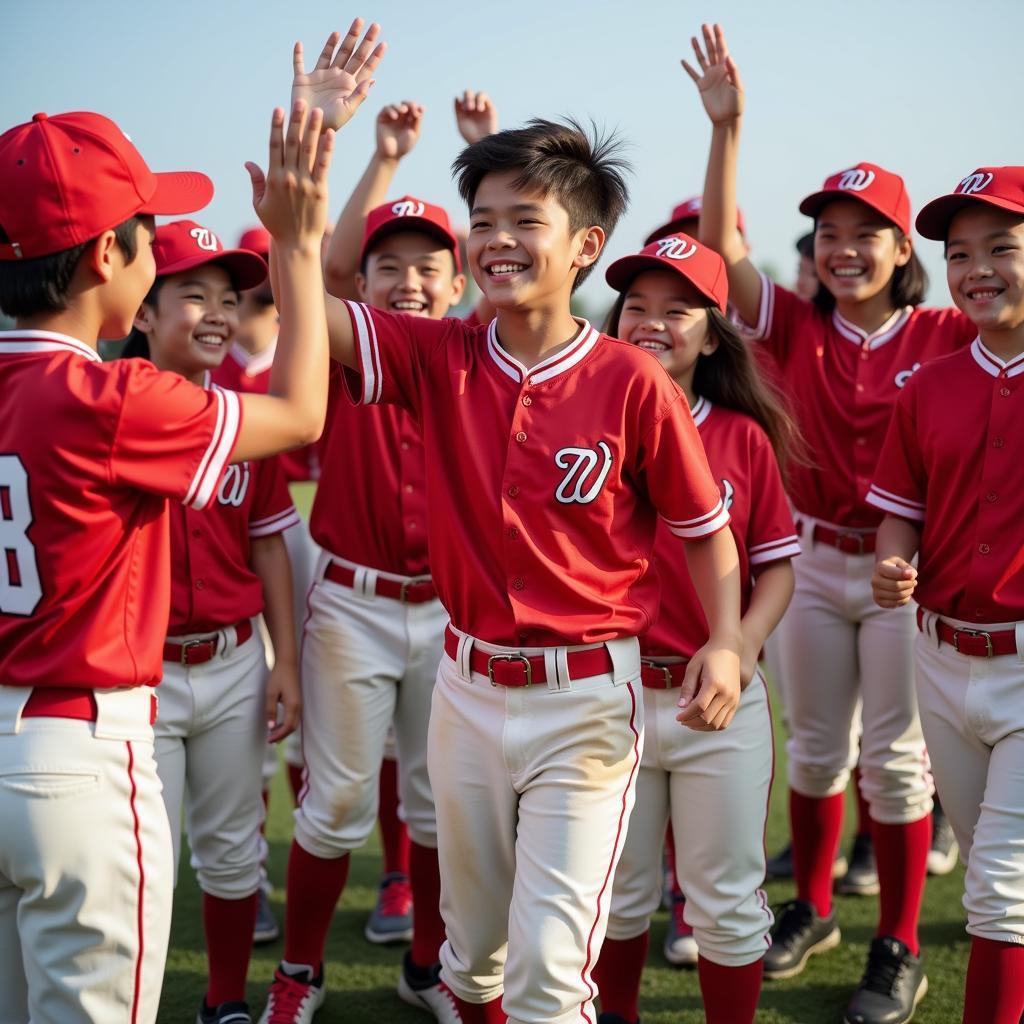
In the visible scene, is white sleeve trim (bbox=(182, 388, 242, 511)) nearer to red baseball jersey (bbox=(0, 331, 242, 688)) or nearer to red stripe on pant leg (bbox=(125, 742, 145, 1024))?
red baseball jersey (bbox=(0, 331, 242, 688))

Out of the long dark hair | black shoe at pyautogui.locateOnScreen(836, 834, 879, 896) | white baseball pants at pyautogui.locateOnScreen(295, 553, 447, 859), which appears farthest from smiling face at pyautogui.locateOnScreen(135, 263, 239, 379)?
black shoe at pyautogui.locateOnScreen(836, 834, 879, 896)

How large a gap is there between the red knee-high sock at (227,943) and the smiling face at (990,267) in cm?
258

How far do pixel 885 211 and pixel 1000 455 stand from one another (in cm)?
120

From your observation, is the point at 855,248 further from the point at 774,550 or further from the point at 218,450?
the point at 218,450

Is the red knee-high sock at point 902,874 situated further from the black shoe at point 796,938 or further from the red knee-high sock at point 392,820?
the red knee-high sock at point 392,820

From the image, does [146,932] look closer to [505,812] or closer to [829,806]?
[505,812]

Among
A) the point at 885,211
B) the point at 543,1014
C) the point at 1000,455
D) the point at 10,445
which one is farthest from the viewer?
the point at 885,211

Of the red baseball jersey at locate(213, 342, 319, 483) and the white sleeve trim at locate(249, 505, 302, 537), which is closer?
the white sleeve trim at locate(249, 505, 302, 537)

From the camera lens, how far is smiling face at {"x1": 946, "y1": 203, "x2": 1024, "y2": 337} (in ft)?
10.2

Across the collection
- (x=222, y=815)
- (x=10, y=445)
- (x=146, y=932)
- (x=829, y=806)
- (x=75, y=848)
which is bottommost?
(x=829, y=806)

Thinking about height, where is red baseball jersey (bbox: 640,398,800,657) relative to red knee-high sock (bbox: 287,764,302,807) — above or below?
above

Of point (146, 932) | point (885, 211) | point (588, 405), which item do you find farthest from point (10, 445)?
point (885, 211)

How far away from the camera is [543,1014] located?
2484 mm

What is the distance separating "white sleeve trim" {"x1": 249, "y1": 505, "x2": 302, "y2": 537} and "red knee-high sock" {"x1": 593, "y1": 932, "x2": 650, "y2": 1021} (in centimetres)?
151
